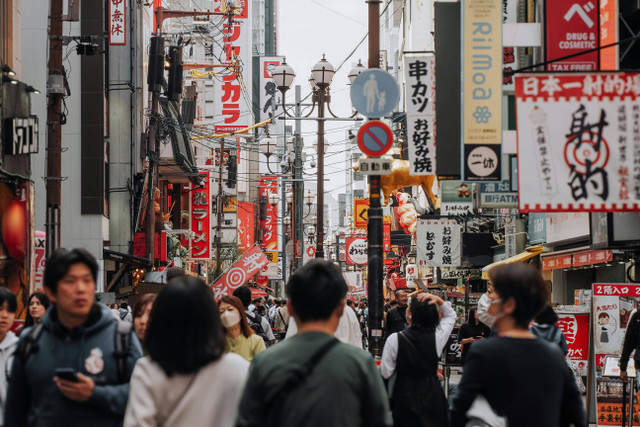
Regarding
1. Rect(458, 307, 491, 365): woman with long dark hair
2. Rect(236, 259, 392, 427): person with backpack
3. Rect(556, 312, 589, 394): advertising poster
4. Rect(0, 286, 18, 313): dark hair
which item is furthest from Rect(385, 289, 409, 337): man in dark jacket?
Rect(236, 259, 392, 427): person with backpack

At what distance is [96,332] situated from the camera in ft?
17.0

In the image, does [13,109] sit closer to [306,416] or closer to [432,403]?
[432,403]

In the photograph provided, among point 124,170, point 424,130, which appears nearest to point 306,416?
point 424,130

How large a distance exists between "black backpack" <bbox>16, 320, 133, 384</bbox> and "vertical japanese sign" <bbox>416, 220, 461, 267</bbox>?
26101 mm

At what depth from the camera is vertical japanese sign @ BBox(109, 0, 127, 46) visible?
29594mm

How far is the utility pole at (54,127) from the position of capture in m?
16.8

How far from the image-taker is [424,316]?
8.84m

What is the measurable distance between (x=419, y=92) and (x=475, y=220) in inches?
794

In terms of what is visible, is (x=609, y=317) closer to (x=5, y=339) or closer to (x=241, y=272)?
(x=241, y=272)

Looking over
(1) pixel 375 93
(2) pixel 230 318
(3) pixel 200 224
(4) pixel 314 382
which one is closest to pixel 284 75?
(1) pixel 375 93

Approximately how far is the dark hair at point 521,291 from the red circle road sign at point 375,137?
958 cm

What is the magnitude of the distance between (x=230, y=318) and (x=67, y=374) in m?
3.64

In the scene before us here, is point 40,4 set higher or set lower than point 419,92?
higher

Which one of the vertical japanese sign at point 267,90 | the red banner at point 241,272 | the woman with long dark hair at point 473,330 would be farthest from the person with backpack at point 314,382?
the vertical japanese sign at point 267,90
